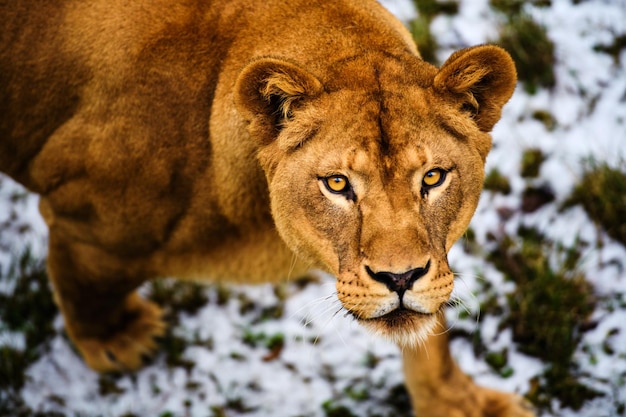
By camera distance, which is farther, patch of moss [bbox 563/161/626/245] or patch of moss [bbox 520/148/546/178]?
patch of moss [bbox 520/148/546/178]

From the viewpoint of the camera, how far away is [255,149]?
3.01 meters

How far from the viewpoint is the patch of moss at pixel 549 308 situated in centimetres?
397

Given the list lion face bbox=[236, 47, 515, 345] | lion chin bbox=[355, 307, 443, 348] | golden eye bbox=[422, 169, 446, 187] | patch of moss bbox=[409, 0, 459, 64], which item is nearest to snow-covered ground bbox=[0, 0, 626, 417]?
patch of moss bbox=[409, 0, 459, 64]

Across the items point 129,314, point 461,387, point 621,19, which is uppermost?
point 621,19

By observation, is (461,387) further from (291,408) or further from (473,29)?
(473,29)

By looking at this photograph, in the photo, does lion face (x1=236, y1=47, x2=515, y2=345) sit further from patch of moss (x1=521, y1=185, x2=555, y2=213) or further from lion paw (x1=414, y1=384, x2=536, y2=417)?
patch of moss (x1=521, y1=185, x2=555, y2=213)

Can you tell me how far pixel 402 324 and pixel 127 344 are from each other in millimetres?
2366

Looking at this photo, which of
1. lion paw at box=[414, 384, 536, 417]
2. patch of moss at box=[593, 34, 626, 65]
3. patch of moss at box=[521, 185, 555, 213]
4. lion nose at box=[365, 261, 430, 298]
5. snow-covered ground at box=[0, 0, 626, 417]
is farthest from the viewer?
patch of moss at box=[593, 34, 626, 65]

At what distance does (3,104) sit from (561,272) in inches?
130

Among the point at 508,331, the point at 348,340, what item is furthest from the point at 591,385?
the point at 348,340

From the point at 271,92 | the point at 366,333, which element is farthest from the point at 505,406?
the point at 271,92

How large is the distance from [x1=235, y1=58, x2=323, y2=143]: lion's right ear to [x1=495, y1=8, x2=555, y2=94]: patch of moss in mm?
2758

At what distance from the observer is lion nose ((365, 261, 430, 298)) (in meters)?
2.47

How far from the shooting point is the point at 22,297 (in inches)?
185
